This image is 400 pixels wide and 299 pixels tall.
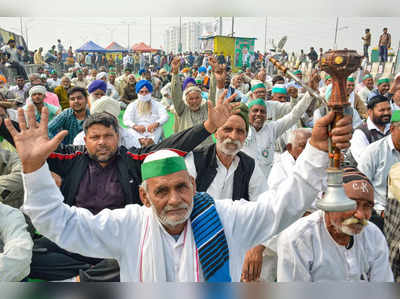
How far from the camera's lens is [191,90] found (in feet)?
18.3

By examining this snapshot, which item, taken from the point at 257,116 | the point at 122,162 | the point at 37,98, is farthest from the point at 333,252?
the point at 37,98

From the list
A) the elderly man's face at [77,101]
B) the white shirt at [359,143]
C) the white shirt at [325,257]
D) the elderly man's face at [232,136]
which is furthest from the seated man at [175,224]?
the elderly man's face at [77,101]

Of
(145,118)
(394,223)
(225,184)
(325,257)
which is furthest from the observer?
(145,118)

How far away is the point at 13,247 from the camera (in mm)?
2482

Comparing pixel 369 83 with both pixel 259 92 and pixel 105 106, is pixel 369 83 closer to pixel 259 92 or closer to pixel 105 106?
pixel 259 92

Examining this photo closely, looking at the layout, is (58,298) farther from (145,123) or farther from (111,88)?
(111,88)

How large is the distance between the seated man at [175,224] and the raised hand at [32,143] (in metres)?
0.15

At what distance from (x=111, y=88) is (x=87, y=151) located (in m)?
10.0

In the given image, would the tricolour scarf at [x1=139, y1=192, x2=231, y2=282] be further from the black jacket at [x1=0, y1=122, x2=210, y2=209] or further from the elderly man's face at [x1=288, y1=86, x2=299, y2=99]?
the elderly man's face at [x1=288, y1=86, x2=299, y2=99]

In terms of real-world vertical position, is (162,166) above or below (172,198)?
above

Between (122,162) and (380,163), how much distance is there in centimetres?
249

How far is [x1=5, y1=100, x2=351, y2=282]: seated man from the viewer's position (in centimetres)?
175

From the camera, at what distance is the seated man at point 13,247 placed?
2.40 metres

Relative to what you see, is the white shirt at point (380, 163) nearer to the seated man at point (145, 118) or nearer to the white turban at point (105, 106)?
the white turban at point (105, 106)
